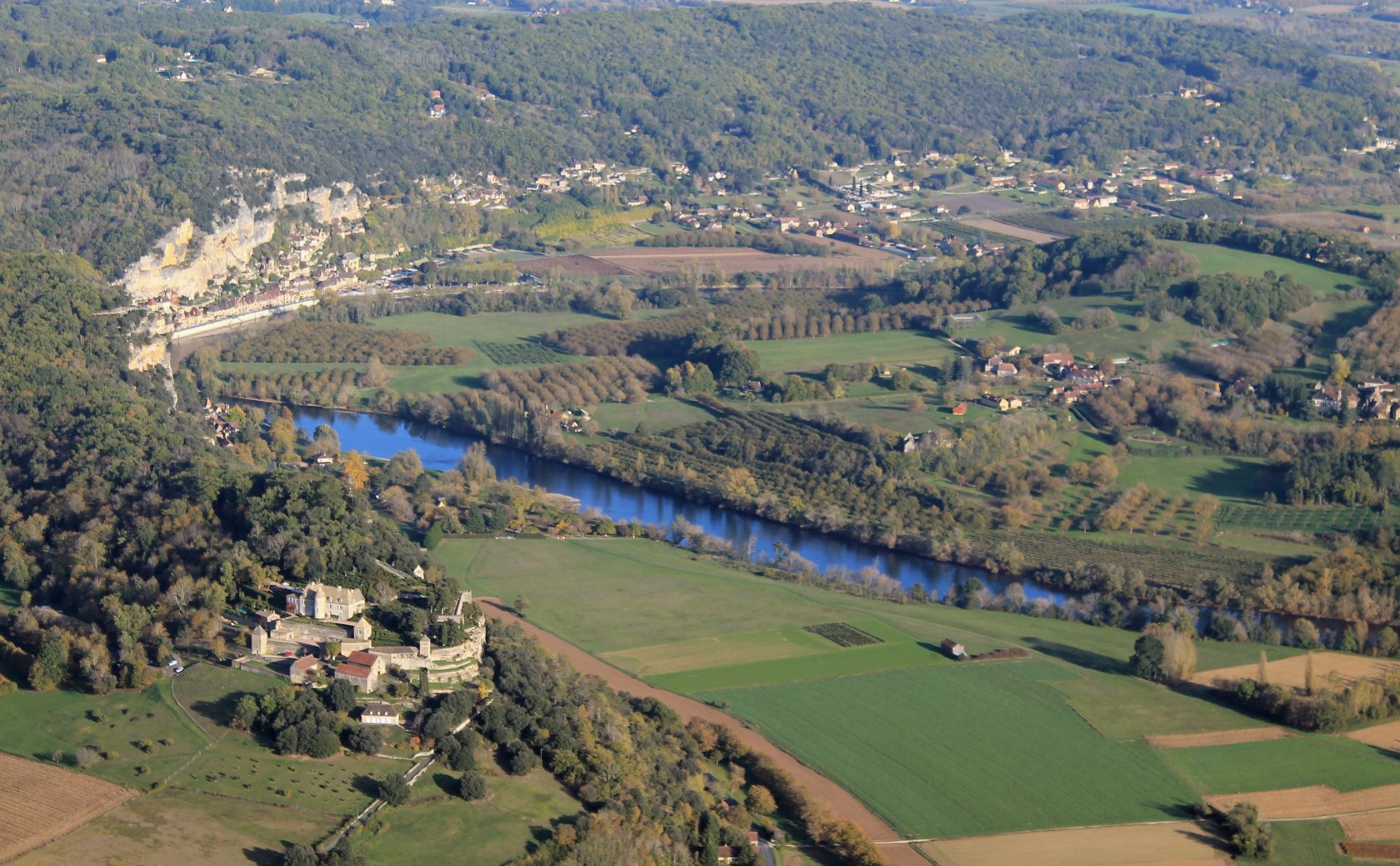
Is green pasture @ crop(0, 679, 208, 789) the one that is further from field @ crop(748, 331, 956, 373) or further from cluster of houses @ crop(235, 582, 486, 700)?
field @ crop(748, 331, 956, 373)

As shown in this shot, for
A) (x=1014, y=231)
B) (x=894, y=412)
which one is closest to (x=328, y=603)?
(x=894, y=412)

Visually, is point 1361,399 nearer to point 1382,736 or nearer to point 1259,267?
Result: point 1259,267

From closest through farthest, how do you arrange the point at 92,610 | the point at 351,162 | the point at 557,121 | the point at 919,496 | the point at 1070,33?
1. the point at 92,610
2. the point at 919,496
3. the point at 351,162
4. the point at 557,121
5. the point at 1070,33

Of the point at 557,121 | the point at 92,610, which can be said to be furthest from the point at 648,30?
the point at 92,610

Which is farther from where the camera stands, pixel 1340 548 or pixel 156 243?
pixel 156 243

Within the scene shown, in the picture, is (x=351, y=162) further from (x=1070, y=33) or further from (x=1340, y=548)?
(x=1070, y=33)

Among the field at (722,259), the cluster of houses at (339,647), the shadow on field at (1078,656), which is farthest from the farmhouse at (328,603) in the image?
the field at (722,259)
